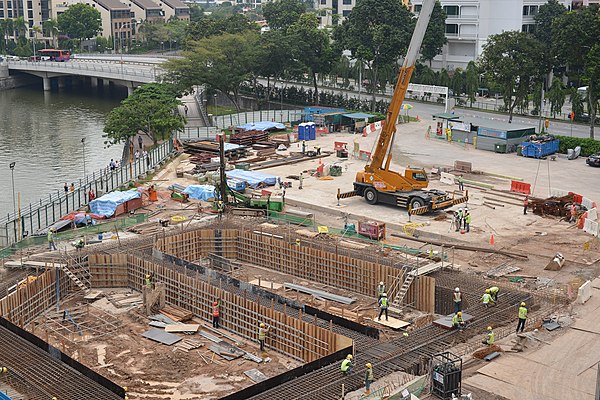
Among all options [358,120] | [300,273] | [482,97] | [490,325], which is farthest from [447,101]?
[490,325]

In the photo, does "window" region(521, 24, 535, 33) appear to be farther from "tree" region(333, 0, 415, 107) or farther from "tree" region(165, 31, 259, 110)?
"tree" region(165, 31, 259, 110)

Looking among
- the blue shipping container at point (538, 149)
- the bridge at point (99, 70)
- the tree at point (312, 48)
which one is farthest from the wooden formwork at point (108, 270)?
the bridge at point (99, 70)

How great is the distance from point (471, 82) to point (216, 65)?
2881cm

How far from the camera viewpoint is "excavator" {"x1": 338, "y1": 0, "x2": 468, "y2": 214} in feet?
168

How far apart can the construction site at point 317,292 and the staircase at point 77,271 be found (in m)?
0.08

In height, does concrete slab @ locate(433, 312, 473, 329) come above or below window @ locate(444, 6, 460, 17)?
below

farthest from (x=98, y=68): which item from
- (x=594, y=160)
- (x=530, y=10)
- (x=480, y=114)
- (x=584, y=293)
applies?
(x=584, y=293)

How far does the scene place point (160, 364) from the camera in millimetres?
31109

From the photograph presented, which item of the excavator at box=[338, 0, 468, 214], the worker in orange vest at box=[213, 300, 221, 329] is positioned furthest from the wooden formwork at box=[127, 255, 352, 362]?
the excavator at box=[338, 0, 468, 214]

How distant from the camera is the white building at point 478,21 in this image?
368 feet

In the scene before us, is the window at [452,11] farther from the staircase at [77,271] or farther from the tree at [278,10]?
the staircase at [77,271]

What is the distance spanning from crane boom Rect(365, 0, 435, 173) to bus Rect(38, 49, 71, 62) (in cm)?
10493

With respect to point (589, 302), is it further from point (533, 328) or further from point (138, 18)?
point (138, 18)

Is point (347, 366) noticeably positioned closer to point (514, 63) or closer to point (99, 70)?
point (514, 63)
